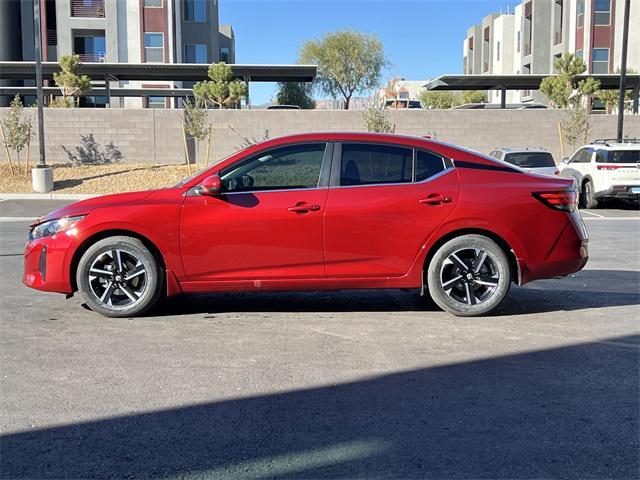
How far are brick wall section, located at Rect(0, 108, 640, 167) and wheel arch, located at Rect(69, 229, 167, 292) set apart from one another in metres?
20.8

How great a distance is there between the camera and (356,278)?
21.4 feet

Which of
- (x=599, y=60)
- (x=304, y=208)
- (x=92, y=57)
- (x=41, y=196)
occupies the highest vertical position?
(x=92, y=57)

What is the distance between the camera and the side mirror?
6.38 meters

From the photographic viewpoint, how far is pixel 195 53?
174 feet

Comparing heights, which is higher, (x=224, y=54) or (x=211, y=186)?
(x=224, y=54)

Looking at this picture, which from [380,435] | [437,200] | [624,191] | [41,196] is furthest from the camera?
[41,196]

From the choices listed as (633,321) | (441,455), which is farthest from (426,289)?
(441,455)

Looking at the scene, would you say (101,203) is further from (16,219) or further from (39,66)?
(39,66)

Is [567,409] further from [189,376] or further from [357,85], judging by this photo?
[357,85]

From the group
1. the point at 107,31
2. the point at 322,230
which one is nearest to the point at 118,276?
the point at 322,230

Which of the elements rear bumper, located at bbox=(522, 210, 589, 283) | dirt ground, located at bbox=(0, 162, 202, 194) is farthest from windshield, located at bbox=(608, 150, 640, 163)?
dirt ground, located at bbox=(0, 162, 202, 194)

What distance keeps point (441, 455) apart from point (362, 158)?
348cm

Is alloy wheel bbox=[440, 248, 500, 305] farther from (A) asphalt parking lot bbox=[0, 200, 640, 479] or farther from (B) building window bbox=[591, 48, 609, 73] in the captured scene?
(B) building window bbox=[591, 48, 609, 73]

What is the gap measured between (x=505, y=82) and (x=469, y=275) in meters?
33.2
